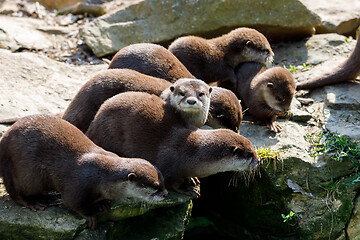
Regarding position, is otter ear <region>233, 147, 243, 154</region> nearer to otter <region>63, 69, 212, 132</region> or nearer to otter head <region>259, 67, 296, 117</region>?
otter <region>63, 69, 212, 132</region>

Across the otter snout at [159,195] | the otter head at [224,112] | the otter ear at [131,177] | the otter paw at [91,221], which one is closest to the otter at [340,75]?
the otter head at [224,112]

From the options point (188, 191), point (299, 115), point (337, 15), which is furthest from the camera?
point (337, 15)

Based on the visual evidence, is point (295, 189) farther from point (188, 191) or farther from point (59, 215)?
point (59, 215)

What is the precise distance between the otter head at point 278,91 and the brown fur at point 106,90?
1.74 feet

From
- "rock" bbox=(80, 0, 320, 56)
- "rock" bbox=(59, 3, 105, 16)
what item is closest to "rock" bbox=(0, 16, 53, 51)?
"rock" bbox=(80, 0, 320, 56)

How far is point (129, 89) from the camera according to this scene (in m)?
4.32

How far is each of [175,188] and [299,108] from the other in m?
1.97

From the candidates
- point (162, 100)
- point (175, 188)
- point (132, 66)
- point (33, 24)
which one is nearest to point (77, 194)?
point (175, 188)

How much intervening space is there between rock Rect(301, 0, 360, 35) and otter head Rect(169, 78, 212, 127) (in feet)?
10.2

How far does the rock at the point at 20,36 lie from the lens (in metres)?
6.27

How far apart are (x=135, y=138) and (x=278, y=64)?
3.05 m

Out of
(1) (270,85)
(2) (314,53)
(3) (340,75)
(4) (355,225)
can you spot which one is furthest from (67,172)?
(2) (314,53)

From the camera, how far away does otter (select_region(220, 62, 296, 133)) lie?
4906 mm

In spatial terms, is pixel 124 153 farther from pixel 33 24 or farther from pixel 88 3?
pixel 88 3
